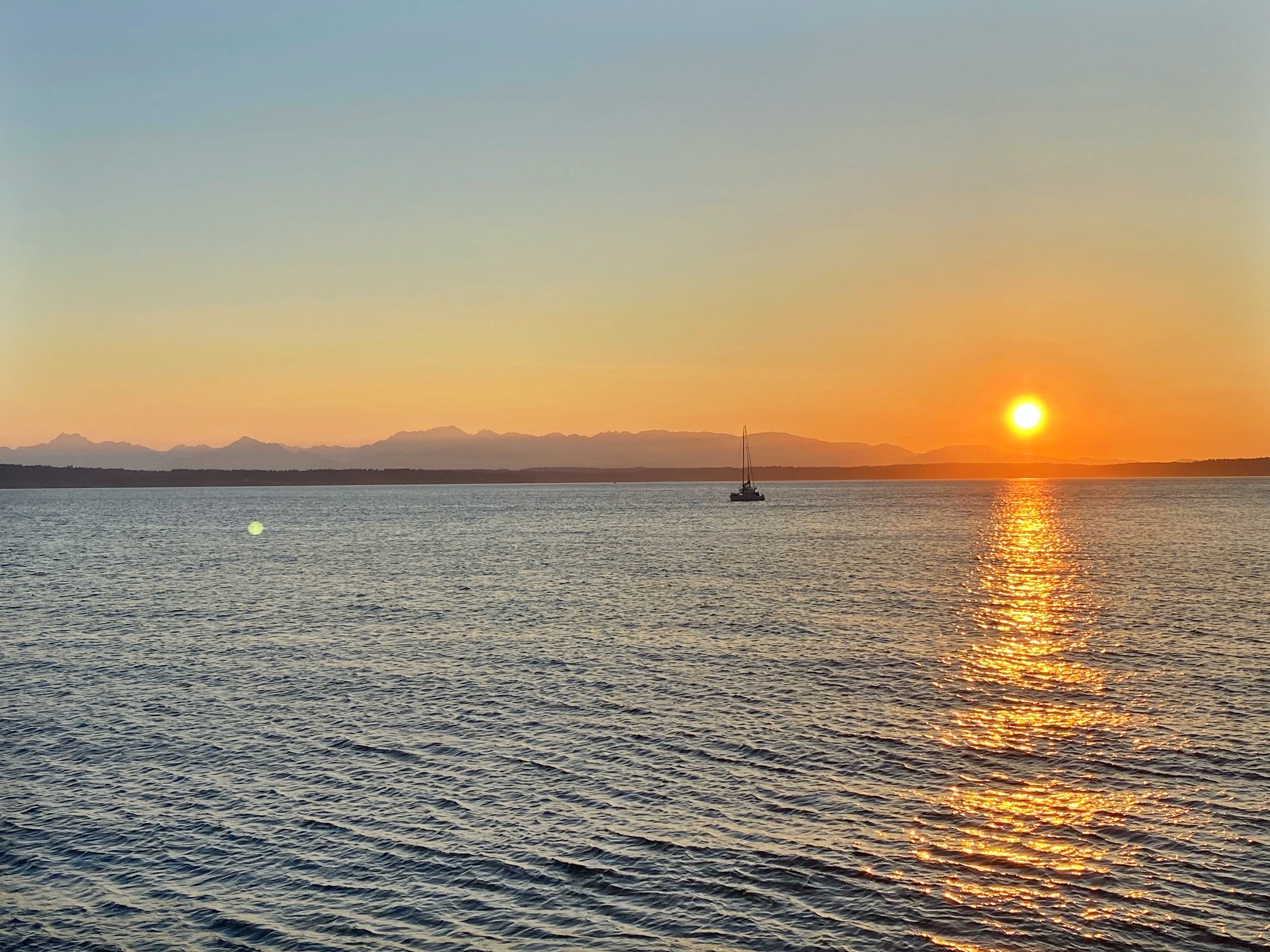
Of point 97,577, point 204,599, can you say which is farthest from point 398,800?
point 97,577

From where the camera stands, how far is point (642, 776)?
2769 centimetres

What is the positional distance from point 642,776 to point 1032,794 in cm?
1002

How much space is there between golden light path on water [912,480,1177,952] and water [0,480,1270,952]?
122mm

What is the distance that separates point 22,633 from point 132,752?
98.8 feet

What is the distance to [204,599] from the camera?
238 ft

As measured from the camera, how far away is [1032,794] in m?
25.8

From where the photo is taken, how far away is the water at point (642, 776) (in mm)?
19469

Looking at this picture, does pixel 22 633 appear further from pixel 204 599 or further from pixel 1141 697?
pixel 1141 697

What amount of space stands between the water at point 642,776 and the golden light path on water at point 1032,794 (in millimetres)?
122

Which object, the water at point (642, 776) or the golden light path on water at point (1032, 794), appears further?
the golden light path on water at point (1032, 794)

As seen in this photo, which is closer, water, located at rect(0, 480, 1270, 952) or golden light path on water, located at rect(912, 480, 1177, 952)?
water, located at rect(0, 480, 1270, 952)

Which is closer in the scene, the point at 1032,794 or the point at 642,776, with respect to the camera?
the point at 1032,794

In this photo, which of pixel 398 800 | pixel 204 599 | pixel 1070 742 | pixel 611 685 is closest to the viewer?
pixel 398 800

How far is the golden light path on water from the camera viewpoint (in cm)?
2002
